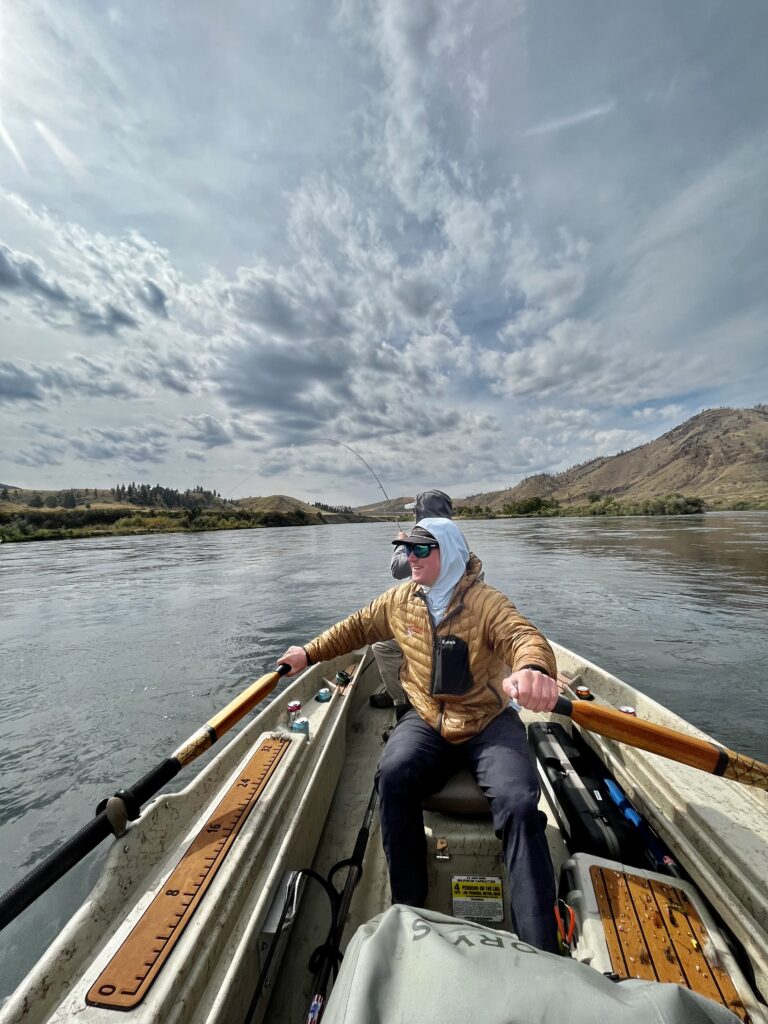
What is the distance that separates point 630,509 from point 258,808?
292 feet

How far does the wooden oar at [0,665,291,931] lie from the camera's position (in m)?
1.76

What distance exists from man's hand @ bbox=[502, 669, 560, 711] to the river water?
374cm

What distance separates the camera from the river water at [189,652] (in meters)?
4.74

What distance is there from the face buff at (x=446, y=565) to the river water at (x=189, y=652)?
12.0ft

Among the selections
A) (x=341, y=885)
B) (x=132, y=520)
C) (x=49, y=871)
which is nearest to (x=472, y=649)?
(x=341, y=885)

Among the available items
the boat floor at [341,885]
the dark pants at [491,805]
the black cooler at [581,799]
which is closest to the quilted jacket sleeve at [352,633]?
the dark pants at [491,805]

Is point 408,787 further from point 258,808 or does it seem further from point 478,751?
point 258,808

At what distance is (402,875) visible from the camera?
7.74 feet

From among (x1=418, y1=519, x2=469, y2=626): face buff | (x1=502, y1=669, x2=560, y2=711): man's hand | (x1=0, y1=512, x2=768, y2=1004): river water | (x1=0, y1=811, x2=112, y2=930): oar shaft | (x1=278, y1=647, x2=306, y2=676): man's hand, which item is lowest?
(x1=0, y1=512, x2=768, y2=1004): river water

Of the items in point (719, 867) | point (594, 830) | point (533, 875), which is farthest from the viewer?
point (594, 830)

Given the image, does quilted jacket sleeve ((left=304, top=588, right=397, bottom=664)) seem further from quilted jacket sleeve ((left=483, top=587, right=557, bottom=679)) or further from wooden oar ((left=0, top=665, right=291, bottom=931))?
quilted jacket sleeve ((left=483, top=587, right=557, bottom=679))

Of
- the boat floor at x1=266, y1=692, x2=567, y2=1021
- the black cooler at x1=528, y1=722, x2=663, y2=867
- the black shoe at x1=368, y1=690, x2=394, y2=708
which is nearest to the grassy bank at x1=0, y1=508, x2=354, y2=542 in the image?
the black shoe at x1=368, y1=690, x2=394, y2=708

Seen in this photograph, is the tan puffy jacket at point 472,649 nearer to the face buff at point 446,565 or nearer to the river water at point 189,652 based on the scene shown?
the face buff at point 446,565

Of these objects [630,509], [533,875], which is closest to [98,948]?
[533,875]
